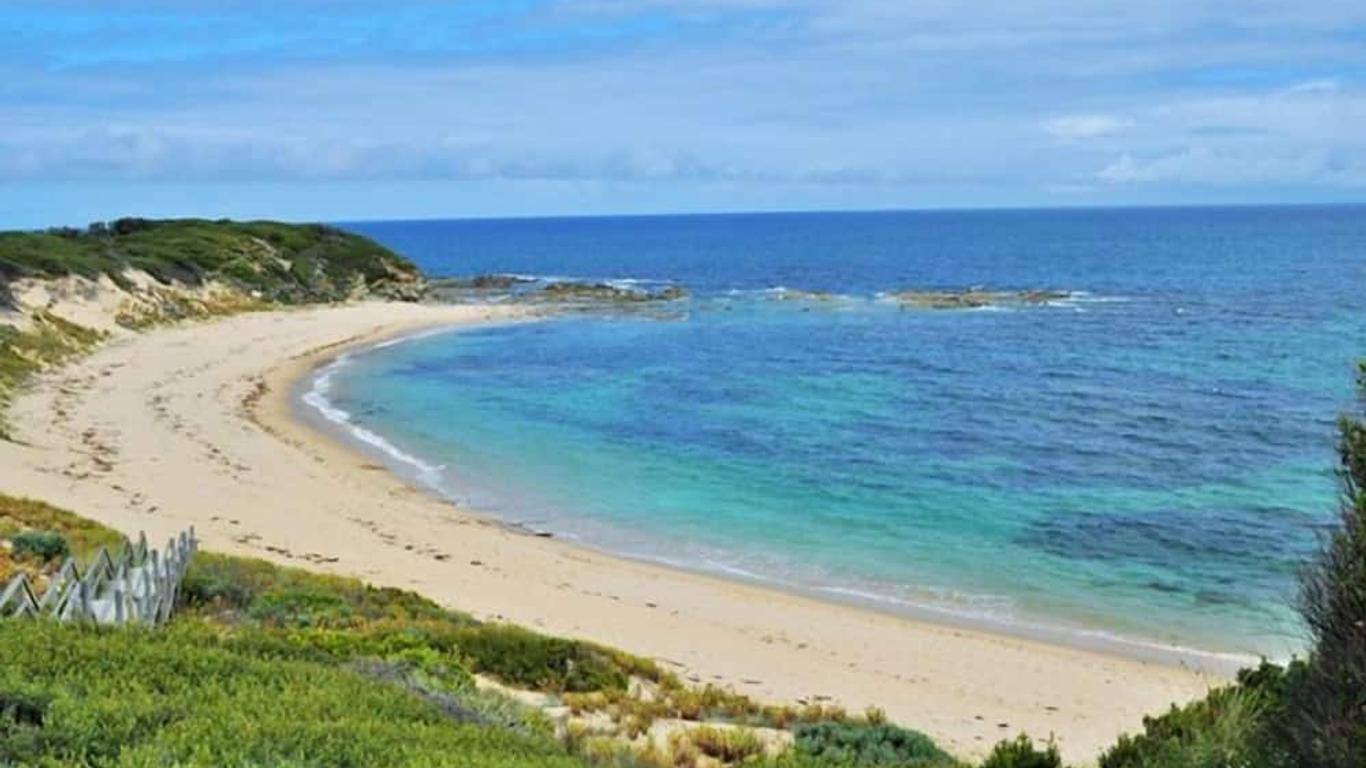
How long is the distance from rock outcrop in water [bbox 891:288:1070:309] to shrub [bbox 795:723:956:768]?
68973 mm

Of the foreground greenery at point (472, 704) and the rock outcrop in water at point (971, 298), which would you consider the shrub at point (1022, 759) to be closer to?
the foreground greenery at point (472, 704)

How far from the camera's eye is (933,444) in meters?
35.6

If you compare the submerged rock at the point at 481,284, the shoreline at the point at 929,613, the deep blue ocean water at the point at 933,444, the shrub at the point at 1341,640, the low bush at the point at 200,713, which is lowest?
the shoreline at the point at 929,613

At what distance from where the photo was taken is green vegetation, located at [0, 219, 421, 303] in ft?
202

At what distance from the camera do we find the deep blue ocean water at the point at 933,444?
78.2ft

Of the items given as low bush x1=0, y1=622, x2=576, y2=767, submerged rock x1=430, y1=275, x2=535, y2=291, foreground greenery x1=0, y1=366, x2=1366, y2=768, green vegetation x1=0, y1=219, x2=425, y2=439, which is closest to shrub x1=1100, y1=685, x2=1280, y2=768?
foreground greenery x1=0, y1=366, x2=1366, y2=768

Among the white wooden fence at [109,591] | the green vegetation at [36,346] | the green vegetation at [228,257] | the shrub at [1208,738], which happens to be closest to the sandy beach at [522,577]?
the green vegetation at [36,346]

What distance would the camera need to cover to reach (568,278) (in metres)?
121

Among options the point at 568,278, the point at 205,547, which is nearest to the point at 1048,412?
the point at 205,547

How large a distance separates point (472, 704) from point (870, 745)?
409 cm

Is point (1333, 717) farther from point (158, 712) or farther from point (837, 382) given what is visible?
point (837, 382)

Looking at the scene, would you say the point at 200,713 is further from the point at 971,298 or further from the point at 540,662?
the point at 971,298

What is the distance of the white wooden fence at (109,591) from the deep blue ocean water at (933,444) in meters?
11.6

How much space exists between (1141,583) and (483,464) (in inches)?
697
